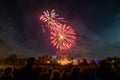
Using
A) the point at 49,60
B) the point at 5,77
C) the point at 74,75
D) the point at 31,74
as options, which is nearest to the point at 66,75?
the point at 74,75

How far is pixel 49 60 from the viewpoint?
85.0m

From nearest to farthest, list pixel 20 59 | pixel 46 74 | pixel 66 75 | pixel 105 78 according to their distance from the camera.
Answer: pixel 105 78 → pixel 46 74 → pixel 66 75 → pixel 20 59

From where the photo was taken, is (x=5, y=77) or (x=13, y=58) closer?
(x=5, y=77)

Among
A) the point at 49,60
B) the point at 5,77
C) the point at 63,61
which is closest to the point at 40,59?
the point at 49,60

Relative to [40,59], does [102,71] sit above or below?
below

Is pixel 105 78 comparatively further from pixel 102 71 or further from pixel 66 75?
pixel 66 75

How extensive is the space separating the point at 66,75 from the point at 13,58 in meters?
80.0

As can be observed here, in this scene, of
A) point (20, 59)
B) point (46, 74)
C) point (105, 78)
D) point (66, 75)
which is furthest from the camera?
point (20, 59)

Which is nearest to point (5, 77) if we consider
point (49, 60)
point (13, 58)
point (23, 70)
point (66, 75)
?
point (66, 75)

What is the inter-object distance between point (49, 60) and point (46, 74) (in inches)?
2888

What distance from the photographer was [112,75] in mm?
8266

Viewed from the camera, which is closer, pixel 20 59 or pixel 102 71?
pixel 102 71

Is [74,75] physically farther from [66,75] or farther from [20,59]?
[20,59]

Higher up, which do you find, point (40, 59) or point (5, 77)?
point (40, 59)
